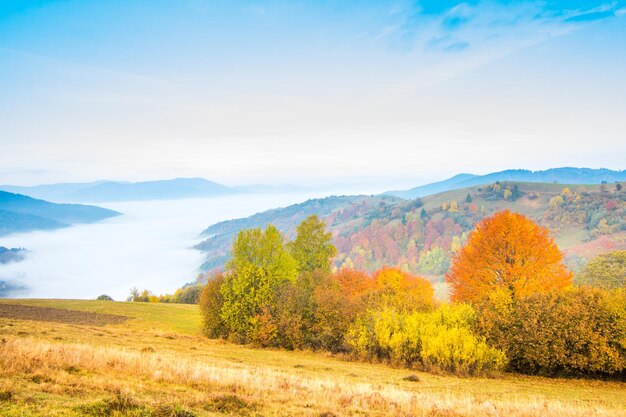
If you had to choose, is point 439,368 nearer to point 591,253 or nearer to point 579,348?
point 579,348

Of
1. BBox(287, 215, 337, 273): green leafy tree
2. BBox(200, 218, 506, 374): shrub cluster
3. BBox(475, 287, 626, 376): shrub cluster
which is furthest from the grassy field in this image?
BBox(287, 215, 337, 273): green leafy tree

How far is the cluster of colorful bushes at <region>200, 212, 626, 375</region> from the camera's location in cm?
3303

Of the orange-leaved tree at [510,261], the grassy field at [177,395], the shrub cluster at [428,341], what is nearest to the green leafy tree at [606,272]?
the orange-leaved tree at [510,261]

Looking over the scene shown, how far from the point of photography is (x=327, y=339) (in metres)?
45.5

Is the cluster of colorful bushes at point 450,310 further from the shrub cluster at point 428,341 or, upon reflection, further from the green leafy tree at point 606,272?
the green leafy tree at point 606,272

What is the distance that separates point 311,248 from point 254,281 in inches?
588

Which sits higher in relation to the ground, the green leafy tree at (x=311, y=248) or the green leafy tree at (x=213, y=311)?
the green leafy tree at (x=311, y=248)

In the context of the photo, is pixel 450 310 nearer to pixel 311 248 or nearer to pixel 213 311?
pixel 311 248

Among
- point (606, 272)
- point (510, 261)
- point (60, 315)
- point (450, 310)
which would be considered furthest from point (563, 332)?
point (60, 315)

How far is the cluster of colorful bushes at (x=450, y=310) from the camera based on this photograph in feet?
108

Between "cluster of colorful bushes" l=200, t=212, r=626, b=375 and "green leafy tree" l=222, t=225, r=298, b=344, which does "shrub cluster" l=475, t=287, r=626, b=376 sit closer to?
"cluster of colorful bushes" l=200, t=212, r=626, b=375

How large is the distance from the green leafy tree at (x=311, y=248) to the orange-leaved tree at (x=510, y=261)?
2185 cm

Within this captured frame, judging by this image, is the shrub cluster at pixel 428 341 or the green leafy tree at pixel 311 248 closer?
the shrub cluster at pixel 428 341

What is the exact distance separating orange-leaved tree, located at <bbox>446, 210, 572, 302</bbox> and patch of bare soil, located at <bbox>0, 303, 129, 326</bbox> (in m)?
49.4
